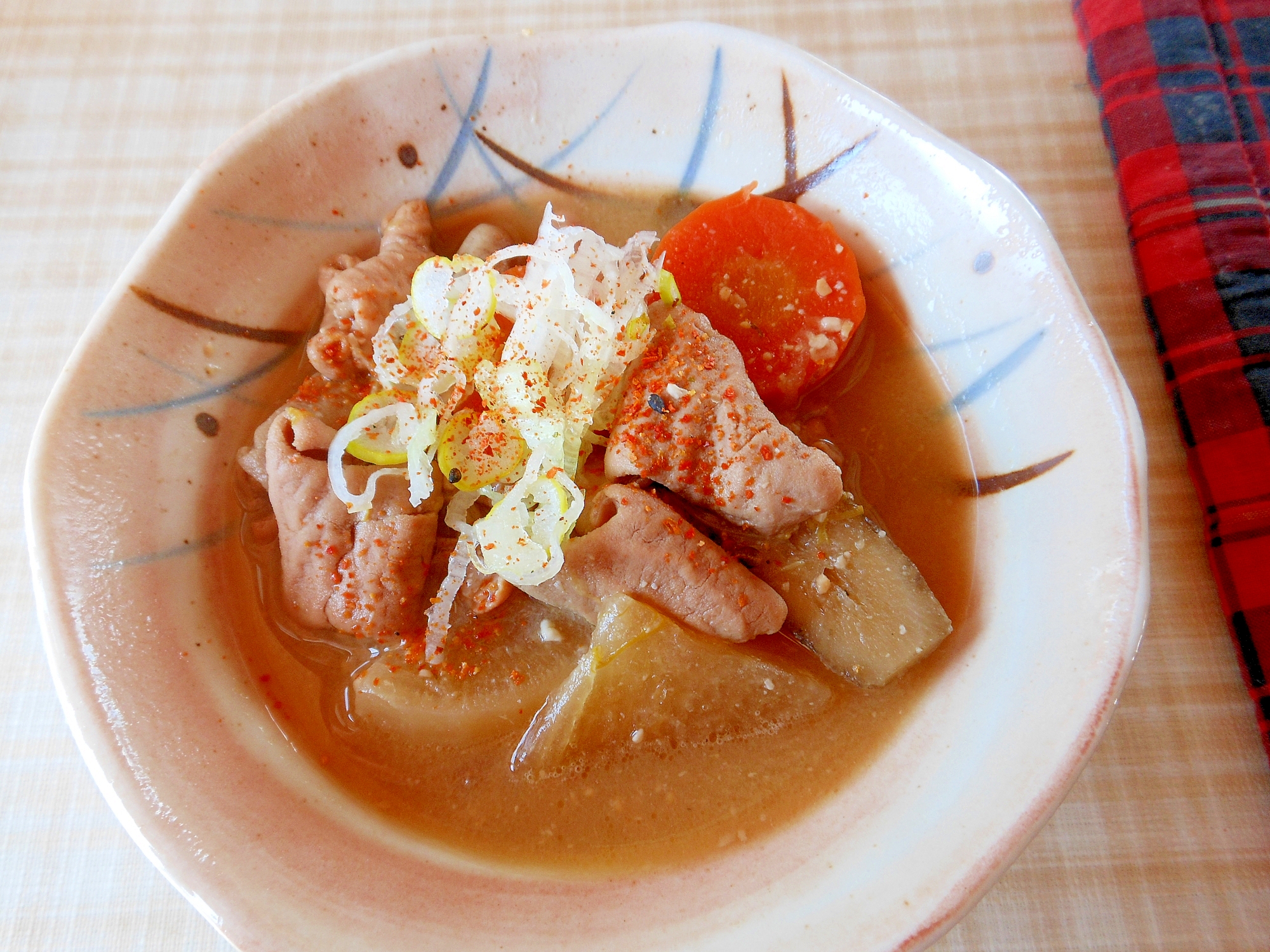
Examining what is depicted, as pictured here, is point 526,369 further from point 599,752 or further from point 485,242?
point 599,752

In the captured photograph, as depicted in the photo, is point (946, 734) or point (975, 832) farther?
point (946, 734)

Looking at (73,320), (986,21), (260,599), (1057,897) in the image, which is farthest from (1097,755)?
(73,320)

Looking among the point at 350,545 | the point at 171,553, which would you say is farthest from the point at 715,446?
the point at 171,553

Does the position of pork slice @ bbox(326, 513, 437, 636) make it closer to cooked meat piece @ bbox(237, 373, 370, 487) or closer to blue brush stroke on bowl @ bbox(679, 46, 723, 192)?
cooked meat piece @ bbox(237, 373, 370, 487)

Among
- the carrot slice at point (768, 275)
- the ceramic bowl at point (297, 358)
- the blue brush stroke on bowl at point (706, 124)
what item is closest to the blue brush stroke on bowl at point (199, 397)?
the ceramic bowl at point (297, 358)

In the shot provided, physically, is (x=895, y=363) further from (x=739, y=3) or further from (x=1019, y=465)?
(x=739, y=3)

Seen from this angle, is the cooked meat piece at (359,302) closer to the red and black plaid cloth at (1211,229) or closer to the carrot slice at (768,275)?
the carrot slice at (768,275)
